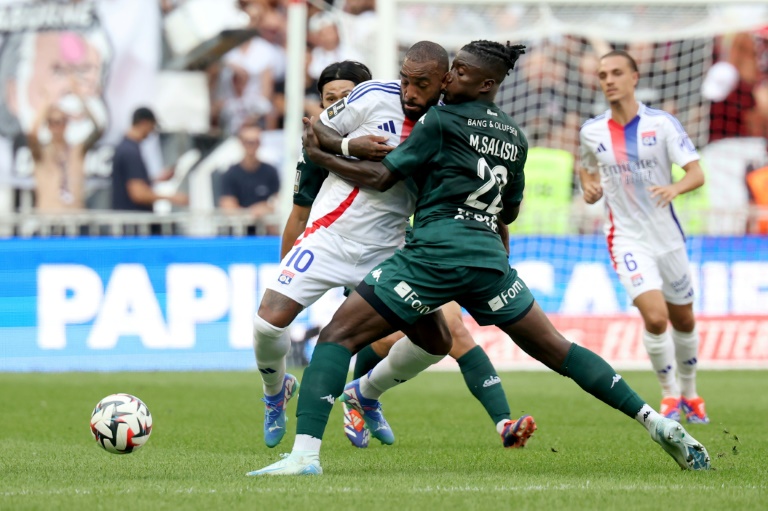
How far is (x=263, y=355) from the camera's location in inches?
268

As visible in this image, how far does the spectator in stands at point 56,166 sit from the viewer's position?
19.3 m

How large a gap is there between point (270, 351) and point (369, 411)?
1.23 metres

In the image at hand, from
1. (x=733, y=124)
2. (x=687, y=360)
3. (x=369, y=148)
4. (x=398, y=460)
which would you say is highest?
(x=369, y=148)

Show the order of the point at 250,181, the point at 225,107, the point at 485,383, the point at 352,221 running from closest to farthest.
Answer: the point at 352,221, the point at 485,383, the point at 250,181, the point at 225,107

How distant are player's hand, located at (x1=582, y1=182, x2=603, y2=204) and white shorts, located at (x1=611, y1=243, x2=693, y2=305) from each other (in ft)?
1.52

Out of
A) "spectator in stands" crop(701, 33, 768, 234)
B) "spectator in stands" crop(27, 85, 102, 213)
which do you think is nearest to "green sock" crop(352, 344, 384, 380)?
"spectator in stands" crop(701, 33, 768, 234)

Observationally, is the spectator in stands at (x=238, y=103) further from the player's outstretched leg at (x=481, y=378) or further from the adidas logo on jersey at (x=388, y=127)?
the adidas logo on jersey at (x=388, y=127)

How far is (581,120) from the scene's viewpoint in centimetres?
1706

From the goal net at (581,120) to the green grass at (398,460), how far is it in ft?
9.39

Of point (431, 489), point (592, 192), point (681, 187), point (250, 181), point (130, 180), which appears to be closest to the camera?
point (431, 489)

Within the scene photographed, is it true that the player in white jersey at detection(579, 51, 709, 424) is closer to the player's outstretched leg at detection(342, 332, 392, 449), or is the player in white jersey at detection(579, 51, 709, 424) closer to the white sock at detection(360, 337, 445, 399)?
the player's outstretched leg at detection(342, 332, 392, 449)

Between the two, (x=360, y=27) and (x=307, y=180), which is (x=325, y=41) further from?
(x=307, y=180)

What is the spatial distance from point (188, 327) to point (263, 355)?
26.2 feet

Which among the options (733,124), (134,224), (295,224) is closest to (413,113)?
(295,224)
